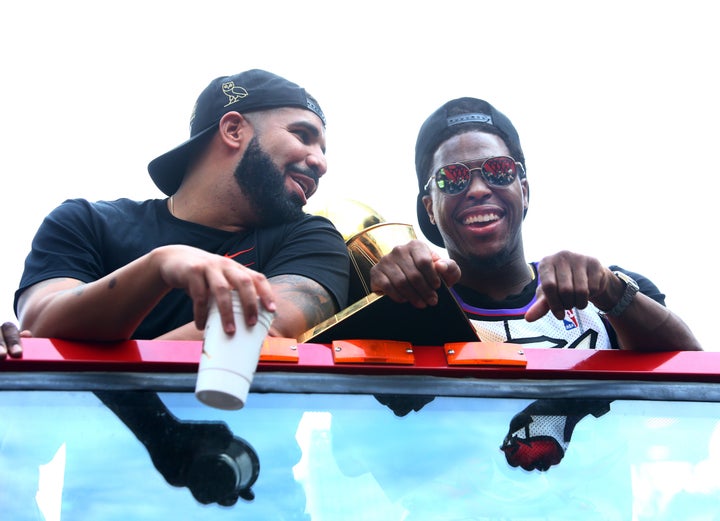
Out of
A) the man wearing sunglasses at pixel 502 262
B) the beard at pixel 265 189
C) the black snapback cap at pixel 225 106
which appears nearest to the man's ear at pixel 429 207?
the man wearing sunglasses at pixel 502 262

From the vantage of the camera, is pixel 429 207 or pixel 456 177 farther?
pixel 429 207

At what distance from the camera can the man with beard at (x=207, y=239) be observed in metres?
2.17

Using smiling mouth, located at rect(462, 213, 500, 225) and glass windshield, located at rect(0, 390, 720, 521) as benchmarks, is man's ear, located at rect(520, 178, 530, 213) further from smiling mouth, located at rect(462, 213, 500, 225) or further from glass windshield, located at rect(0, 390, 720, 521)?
glass windshield, located at rect(0, 390, 720, 521)

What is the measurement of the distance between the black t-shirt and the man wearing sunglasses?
1.71 ft

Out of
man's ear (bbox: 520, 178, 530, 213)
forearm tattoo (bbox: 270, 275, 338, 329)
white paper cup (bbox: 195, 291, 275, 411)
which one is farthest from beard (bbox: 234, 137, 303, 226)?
white paper cup (bbox: 195, 291, 275, 411)

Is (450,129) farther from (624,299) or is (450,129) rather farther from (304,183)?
(624,299)

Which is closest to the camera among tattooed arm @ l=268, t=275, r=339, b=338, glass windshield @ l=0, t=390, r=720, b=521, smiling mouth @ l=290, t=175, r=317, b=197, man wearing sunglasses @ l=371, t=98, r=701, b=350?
glass windshield @ l=0, t=390, r=720, b=521

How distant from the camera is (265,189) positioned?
346 centimetres

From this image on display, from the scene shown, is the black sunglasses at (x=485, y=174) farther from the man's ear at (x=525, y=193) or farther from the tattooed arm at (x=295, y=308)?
the tattooed arm at (x=295, y=308)

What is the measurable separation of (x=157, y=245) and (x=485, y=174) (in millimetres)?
1572

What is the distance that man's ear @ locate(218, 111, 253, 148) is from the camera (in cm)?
364

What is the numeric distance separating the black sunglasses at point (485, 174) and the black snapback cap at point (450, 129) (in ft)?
1.26

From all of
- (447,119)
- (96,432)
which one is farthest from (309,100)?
(96,432)

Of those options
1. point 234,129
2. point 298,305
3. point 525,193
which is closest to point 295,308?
point 298,305
